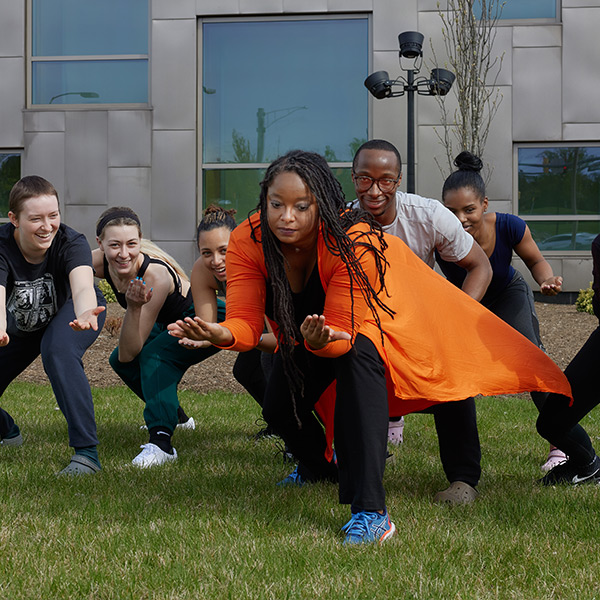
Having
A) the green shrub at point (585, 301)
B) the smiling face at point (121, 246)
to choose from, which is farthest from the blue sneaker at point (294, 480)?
the green shrub at point (585, 301)

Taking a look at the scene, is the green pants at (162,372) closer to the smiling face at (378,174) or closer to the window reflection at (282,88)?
the smiling face at (378,174)

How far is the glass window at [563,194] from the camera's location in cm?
1362

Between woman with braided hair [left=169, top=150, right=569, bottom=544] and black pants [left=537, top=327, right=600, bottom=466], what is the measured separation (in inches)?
10.0

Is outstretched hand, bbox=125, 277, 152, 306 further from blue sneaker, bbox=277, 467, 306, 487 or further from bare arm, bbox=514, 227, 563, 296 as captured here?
bare arm, bbox=514, 227, 563, 296

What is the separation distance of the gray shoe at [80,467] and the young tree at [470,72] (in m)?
10.0

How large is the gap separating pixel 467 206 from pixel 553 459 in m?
1.72

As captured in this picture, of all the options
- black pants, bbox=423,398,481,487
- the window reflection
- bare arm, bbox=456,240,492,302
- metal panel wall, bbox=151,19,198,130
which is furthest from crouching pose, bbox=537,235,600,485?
metal panel wall, bbox=151,19,198,130

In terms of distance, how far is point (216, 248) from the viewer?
4.95 metres

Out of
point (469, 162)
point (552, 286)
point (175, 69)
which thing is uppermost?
point (175, 69)

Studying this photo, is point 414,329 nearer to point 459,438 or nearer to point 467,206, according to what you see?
point 459,438

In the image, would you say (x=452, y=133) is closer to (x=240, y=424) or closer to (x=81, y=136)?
(x=81, y=136)

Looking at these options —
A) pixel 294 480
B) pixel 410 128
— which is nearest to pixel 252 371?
pixel 294 480

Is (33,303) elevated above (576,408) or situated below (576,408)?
above

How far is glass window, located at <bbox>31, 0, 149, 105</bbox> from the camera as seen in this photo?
45.9ft
